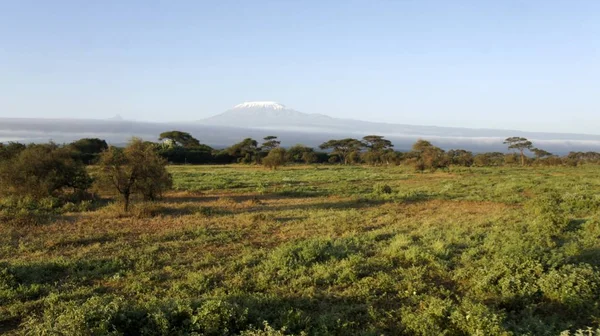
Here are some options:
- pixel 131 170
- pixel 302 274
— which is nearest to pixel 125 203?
pixel 131 170

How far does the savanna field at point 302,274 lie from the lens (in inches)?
196

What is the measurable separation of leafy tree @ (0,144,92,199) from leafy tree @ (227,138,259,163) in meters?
36.4

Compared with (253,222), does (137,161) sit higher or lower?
higher

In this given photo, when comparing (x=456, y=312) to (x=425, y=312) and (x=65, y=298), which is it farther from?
(x=65, y=298)

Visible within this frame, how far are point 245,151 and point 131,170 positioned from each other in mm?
44371

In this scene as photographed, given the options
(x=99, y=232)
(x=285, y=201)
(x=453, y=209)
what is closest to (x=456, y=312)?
(x=99, y=232)

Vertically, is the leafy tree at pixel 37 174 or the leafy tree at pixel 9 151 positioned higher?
the leafy tree at pixel 9 151

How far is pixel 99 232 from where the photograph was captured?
10.6 metres

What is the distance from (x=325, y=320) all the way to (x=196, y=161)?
169 feet

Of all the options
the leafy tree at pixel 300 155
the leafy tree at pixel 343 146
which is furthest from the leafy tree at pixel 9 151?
the leafy tree at pixel 343 146

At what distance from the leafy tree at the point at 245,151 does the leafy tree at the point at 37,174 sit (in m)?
36.4

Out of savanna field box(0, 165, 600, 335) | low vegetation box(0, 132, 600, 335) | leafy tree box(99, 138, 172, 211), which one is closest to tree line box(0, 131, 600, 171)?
leafy tree box(99, 138, 172, 211)

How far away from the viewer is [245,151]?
5903cm

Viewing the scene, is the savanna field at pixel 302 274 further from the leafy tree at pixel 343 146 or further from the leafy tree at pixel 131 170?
the leafy tree at pixel 343 146
